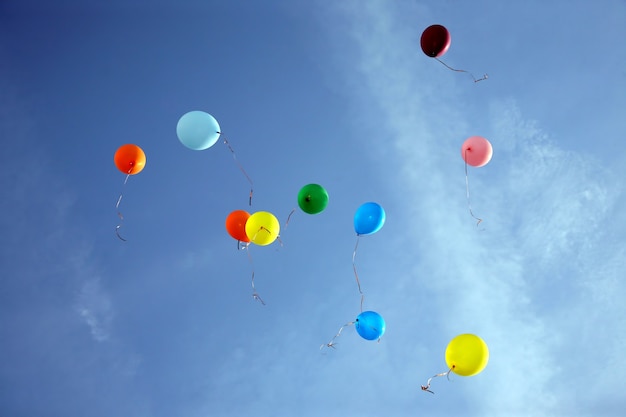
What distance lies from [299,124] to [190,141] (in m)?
2.77

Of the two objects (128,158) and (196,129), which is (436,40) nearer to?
(196,129)

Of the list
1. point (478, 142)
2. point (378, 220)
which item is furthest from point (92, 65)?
point (478, 142)

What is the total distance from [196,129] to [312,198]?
5.86ft

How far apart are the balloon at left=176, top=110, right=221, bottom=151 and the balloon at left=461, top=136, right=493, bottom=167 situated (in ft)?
11.1

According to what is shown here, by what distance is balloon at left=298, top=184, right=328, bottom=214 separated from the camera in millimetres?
6918

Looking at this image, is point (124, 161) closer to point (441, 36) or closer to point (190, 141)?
point (190, 141)

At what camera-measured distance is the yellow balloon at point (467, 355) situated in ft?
19.9

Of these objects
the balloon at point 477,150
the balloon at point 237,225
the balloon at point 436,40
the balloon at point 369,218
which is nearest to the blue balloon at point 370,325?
the balloon at point 369,218

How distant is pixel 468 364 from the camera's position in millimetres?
6047

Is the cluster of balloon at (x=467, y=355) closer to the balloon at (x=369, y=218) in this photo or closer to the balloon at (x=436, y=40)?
the balloon at (x=369, y=218)

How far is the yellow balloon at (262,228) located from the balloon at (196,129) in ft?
4.14

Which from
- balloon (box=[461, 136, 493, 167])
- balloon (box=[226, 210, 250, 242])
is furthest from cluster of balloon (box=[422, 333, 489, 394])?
balloon (box=[226, 210, 250, 242])

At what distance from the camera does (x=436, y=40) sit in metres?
6.90

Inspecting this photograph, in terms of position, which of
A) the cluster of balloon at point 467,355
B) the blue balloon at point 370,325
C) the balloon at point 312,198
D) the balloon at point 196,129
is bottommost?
the cluster of balloon at point 467,355
